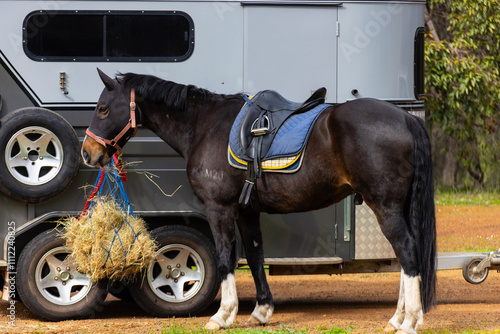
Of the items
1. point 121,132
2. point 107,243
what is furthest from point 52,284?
point 121,132

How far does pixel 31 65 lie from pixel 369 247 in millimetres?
3520

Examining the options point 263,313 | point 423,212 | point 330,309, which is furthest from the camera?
point 330,309

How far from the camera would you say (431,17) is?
53.8ft

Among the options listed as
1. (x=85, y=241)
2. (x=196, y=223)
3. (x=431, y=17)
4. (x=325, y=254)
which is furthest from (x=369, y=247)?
(x=431, y=17)

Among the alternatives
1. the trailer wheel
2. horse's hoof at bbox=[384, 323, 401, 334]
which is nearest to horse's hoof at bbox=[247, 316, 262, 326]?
horse's hoof at bbox=[384, 323, 401, 334]

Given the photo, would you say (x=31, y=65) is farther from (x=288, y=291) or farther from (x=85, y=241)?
(x=288, y=291)

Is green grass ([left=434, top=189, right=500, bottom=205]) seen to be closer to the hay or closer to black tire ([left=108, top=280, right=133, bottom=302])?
black tire ([left=108, top=280, right=133, bottom=302])

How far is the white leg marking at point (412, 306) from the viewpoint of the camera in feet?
18.1

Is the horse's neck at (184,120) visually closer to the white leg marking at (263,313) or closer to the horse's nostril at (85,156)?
the horse's nostril at (85,156)

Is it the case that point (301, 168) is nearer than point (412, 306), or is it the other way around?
point (412, 306)

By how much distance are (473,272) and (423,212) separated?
1.71 m

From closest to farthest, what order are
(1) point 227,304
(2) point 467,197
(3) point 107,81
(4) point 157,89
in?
1. (1) point 227,304
2. (3) point 107,81
3. (4) point 157,89
4. (2) point 467,197

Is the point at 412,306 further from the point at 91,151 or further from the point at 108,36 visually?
the point at 108,36

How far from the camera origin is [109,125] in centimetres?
618
